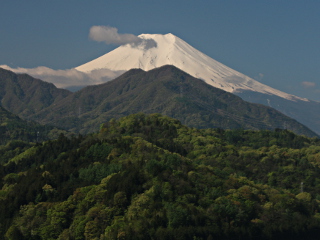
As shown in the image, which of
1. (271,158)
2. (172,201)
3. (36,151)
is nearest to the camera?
(172,201)

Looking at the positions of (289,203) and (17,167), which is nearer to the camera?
(289,203)

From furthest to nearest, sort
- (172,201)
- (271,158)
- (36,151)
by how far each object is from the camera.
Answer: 1. (271,158)
2. (36,151)
3. (172,201)

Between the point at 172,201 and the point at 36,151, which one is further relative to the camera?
the point at 36,151

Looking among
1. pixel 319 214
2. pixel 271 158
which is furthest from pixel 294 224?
pixel 271 158

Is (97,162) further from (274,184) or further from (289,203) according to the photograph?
(274,184)

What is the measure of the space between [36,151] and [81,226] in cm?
8518

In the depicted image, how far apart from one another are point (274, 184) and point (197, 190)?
193ft

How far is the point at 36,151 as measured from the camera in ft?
584

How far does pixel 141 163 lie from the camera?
122500 mm

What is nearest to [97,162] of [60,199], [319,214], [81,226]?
[60,199]

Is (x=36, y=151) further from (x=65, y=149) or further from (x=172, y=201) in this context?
(x=172, y=201)

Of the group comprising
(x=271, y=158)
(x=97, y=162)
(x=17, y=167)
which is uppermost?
(x=271, y=158)

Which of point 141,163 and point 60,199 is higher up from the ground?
point 141,163

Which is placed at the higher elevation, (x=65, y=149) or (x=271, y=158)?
(x=271, y=158)
